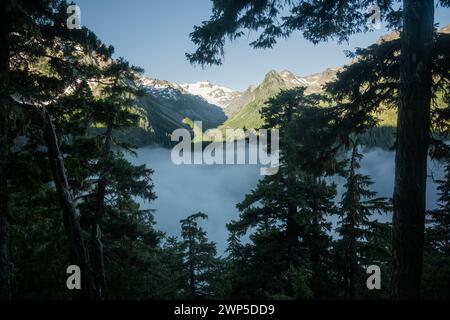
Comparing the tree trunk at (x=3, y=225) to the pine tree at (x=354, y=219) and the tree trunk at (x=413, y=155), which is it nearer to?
the tree trunk at (x=413, y=155)

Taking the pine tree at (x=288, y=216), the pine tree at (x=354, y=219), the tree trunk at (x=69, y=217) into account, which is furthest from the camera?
the pine tree at (x=354, y=219)

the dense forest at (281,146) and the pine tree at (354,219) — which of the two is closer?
the dense forest at (281,146)

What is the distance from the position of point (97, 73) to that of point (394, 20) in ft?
25.3

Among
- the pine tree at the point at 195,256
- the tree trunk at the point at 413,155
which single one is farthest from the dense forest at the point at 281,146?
the pine tree at the point at 195,256

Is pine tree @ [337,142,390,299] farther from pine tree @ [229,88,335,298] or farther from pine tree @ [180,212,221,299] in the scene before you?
pine tree @ [180,212,221,299]

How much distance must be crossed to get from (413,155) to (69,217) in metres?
6.53

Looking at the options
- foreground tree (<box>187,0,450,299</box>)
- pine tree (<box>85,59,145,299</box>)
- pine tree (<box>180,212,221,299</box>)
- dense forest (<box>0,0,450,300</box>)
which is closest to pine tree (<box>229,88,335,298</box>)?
dense forest (<box>0,0,450,300</box>)

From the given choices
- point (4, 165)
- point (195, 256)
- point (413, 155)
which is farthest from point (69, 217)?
point (195, 256)

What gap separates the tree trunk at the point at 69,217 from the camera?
6.44 metres

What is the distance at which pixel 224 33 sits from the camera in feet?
21.4

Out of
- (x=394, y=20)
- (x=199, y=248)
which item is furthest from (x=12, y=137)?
(x=199, y=248)

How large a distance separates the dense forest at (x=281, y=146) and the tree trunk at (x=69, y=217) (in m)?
0.02
